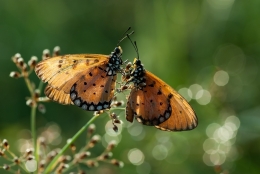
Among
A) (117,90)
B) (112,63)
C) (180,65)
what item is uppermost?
(180,65)

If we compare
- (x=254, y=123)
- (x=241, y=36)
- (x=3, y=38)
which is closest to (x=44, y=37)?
(x=3, y=38)

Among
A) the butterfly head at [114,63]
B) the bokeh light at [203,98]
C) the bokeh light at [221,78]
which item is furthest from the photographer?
the bokeh light at [221,78]

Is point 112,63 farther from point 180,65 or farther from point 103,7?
point 103,7

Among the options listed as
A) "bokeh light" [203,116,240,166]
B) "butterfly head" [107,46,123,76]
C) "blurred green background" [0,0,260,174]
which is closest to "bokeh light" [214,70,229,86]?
"blurred green background" [0,0,260,174]

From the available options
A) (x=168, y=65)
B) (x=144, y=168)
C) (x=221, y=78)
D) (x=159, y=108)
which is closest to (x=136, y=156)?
(x=144, y=168)

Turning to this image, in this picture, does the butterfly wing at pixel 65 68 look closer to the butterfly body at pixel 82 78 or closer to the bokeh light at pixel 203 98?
the butterfly body at pixel 82 78

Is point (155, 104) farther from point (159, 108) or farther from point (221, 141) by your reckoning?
point (221, 141)

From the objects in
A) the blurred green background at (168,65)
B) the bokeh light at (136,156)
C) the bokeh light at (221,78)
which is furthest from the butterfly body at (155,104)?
the bokeh light at (221,78)

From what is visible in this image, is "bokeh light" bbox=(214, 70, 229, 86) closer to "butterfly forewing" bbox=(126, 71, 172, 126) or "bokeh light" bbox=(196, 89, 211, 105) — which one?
"bokeh light" bbox=(196, 89, 211, 105)
